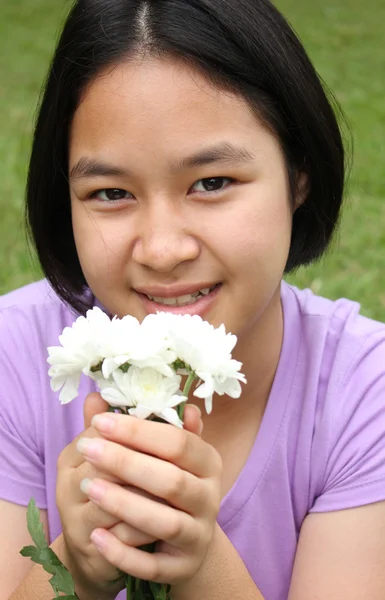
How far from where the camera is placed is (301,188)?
9.38ft

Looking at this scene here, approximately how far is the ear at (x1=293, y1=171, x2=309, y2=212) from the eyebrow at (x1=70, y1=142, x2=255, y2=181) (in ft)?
1.07

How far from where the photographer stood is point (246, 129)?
253 cm

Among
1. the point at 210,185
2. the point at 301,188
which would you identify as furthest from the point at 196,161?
the point at 301,188

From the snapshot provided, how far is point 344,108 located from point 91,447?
21.5 feet

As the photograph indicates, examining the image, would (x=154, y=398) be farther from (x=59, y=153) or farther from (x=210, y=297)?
(x=59, y=153)

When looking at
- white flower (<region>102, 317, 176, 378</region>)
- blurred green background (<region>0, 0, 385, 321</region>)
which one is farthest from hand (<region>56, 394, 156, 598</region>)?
blurred green background (<region>0, 0, 385, 321</region>)

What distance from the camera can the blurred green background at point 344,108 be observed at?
209 inches

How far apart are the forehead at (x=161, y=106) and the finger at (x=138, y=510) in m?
0.83

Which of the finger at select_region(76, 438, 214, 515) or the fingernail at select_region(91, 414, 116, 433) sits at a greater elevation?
the fingernail at select_region(91, 414, 116, 433)

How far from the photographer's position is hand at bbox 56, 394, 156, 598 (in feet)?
6.64

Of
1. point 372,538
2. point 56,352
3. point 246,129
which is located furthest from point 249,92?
point 372,538

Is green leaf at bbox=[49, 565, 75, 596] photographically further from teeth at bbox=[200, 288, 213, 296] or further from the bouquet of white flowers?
teeth at bbox=[200, 288, 213, 296]

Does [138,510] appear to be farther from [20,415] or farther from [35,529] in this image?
[20,415]

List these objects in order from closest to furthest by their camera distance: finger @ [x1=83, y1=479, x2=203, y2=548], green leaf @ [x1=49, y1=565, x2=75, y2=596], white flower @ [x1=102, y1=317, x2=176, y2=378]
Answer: white flower @ [x1=102, y1=317, x2=176, y2=378], finger @ [x1=83, y1=479, x2=203, y2=548], green leaf @ [x1=49, y1=565, x2=75, y2=596]
